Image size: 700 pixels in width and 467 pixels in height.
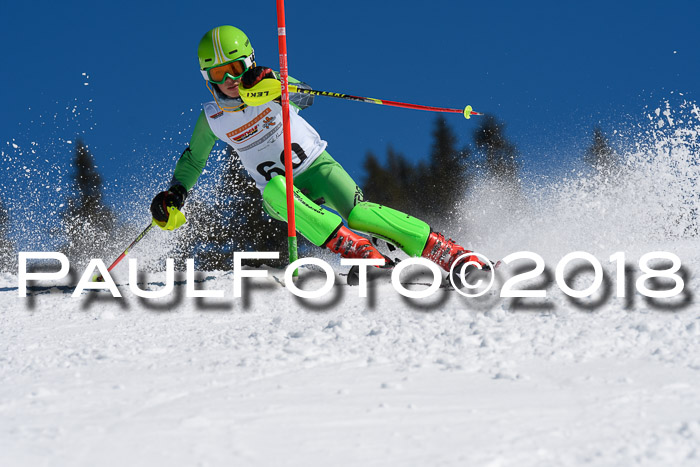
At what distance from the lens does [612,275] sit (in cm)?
A: 337

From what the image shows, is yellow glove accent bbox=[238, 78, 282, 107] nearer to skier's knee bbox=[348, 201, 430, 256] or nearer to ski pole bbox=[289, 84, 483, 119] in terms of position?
ski pole bbox=[289, 84, 483, 119]

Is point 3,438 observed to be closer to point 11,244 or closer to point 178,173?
point 178,173

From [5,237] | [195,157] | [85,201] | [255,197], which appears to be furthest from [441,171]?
[195,157]

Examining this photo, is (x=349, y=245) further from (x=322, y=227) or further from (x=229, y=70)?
(x=229, y=70)

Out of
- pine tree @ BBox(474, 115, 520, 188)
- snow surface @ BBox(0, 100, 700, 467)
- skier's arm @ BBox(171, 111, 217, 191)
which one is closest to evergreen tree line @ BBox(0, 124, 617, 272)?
pine tree @ BBox(474, 115, 520, 188)

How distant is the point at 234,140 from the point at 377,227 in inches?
46.9

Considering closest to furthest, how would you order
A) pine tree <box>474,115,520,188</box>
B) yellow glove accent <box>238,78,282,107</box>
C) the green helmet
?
the green helmet, yellow glove accent <box>238,78,282,107</box>, pine tree <box>474,115,520,188</box>

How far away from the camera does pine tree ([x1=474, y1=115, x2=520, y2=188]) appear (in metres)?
25.1

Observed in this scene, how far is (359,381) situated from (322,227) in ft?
6.89

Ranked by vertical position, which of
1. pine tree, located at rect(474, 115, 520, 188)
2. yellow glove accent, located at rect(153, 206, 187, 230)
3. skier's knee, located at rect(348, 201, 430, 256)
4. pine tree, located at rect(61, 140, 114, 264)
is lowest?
skier's knee, located at rect(348, 201, 430, 256)

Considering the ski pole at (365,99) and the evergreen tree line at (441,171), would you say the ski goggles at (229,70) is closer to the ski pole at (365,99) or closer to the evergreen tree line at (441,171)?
the ski pole at (365,99)

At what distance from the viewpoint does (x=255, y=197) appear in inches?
814

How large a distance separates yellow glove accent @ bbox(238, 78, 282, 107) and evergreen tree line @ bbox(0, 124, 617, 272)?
11572 millimetres

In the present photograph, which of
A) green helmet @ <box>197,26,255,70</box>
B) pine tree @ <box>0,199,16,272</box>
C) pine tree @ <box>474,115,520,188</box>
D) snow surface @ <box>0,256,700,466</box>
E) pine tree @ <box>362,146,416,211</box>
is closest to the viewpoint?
snow surface @ <box>0,256,700,466</box>
